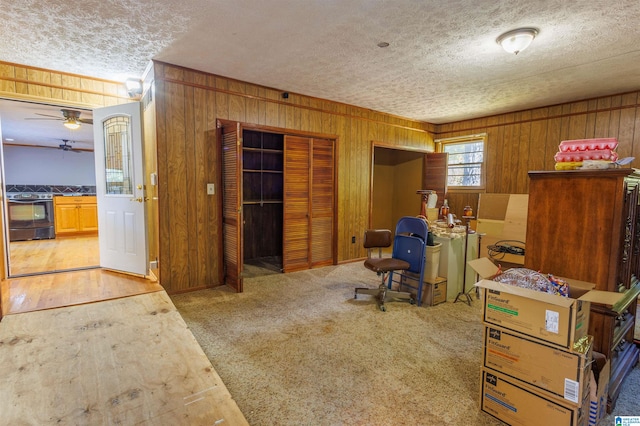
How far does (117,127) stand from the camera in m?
3.86

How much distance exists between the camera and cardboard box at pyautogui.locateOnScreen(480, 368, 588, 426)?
1.50m

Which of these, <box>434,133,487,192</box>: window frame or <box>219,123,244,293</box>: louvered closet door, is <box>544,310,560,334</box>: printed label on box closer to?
<box>219,123,244,293</box>: louvered closet door

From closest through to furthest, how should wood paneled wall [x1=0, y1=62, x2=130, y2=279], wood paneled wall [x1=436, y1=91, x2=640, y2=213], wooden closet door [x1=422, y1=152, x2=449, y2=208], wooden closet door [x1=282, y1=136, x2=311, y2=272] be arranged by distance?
1. wood paneled wall [x1=0, y1=62, x2=130, y2=279]
2. wood paneled wall [x1=436, y1=91, x2=640, y2=213]
3. wooden closet door [x1=282, y1=136, x2=311, y2=272]
4. wooden closet door [x1=422, y1=152, x2=449, y2=208]

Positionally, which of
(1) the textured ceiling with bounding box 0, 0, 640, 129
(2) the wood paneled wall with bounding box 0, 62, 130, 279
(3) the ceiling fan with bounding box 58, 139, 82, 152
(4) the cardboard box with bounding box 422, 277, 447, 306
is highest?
(1) the textured ceiling with bounding box 0, 0, 640, 129

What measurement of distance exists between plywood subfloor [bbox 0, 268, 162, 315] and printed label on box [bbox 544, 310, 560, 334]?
3.34 meters

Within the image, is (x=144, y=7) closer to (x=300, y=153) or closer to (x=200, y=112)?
(x=200, y=112)

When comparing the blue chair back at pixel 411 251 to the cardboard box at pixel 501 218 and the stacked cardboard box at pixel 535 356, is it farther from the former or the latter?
the cardboard box at pixel 501 218

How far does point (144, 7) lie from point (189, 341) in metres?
2.54

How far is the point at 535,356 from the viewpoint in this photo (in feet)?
5.17

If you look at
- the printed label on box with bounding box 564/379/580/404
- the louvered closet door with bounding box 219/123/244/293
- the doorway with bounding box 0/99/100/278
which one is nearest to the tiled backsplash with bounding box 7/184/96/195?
the doorway with bounding box 0/99/100/278

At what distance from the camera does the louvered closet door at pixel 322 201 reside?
4.84 m

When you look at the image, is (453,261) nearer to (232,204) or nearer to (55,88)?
(232,204)

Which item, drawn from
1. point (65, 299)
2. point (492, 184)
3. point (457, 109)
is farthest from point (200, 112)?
point (492, 184)

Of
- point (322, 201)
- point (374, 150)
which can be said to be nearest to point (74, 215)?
point (322, 201)
